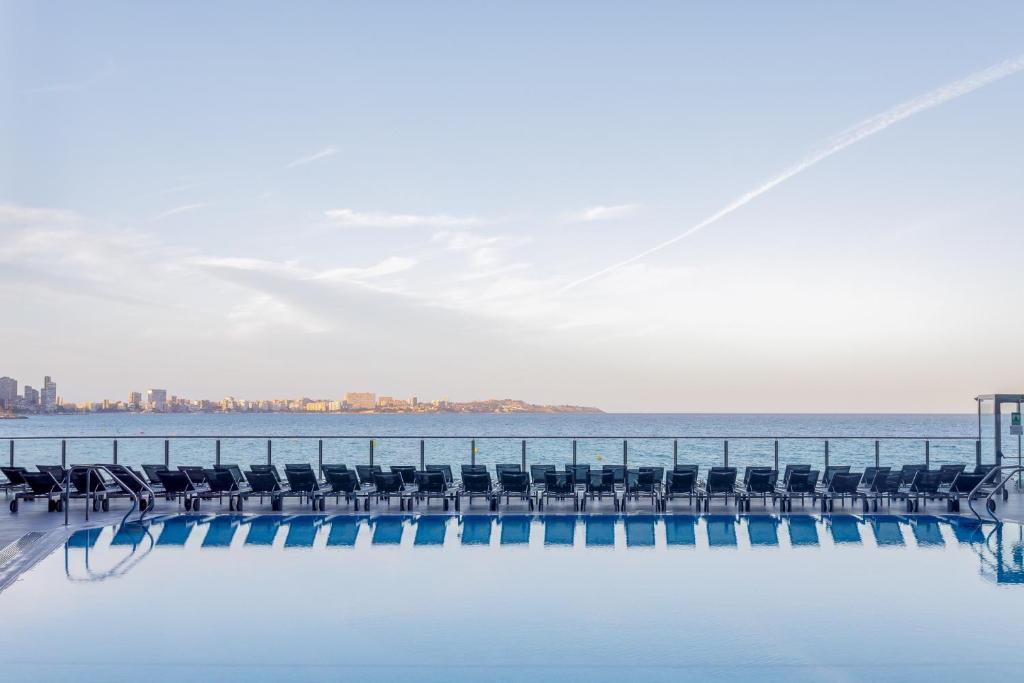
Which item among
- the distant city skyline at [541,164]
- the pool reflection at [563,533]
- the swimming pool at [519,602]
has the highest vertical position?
the distant city skyline at [541,164]

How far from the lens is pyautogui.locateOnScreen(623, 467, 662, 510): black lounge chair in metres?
14.8

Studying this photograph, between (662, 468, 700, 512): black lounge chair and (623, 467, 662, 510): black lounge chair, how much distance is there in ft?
0.66

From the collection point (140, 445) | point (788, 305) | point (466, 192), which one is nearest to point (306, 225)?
point (466, 192)

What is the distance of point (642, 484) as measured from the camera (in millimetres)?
14883

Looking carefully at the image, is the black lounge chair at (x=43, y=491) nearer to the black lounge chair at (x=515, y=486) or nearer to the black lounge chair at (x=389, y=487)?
the black lounge chair at (x=389, y=487)

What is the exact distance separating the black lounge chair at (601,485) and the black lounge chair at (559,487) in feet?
0.89

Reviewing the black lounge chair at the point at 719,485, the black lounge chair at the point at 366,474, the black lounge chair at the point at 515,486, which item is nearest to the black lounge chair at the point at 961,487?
the black lounge chair at the point at 719,485

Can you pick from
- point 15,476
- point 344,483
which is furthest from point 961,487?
point 15,476

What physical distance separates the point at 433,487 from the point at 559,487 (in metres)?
2.05

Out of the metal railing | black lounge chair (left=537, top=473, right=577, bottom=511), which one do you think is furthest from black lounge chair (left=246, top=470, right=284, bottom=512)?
the metal railing

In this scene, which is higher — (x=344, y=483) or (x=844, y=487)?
(x=344, y=483)

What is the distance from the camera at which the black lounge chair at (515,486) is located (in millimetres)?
14562

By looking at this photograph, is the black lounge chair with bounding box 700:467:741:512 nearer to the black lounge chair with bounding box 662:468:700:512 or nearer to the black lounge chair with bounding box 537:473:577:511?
the black lounge chair with bounding box 662:468:700:512

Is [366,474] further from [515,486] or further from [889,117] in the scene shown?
[889,117]
